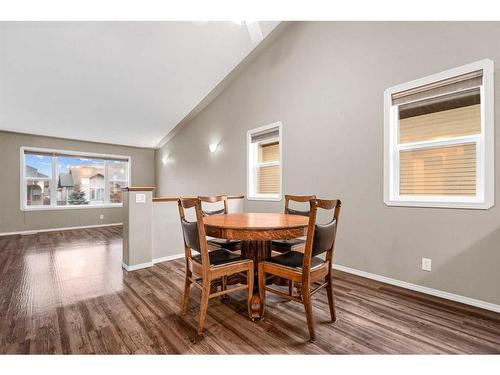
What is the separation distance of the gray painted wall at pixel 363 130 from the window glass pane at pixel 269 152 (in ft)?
1.04

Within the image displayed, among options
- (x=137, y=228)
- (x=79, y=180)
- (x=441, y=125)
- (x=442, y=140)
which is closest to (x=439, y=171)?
(x=442, y=140)

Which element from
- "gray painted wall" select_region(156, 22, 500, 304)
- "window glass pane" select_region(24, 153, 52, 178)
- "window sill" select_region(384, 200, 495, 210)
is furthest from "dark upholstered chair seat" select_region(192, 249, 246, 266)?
"window glass pane" select_region(24, 153, 52, 178)

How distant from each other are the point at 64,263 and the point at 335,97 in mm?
4445

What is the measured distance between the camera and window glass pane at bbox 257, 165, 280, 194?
4.00 m

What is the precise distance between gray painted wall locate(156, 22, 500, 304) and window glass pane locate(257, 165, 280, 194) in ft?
0.86

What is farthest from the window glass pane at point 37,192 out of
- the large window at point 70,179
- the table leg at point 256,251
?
the table leg at point 256,251

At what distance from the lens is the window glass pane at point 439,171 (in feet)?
7.28

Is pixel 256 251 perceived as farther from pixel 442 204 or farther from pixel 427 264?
pixel 442 204

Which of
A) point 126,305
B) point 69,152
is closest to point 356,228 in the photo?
point 126,305

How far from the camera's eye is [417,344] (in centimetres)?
158

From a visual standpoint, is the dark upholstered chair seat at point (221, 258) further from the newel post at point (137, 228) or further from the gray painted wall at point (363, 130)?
the gray painted wall at point (363, 130)

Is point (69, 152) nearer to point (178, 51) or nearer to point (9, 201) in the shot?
point (9, 201)

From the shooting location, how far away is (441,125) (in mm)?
2400

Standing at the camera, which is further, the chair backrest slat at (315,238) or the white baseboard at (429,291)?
the white baseboard at (429,291)
